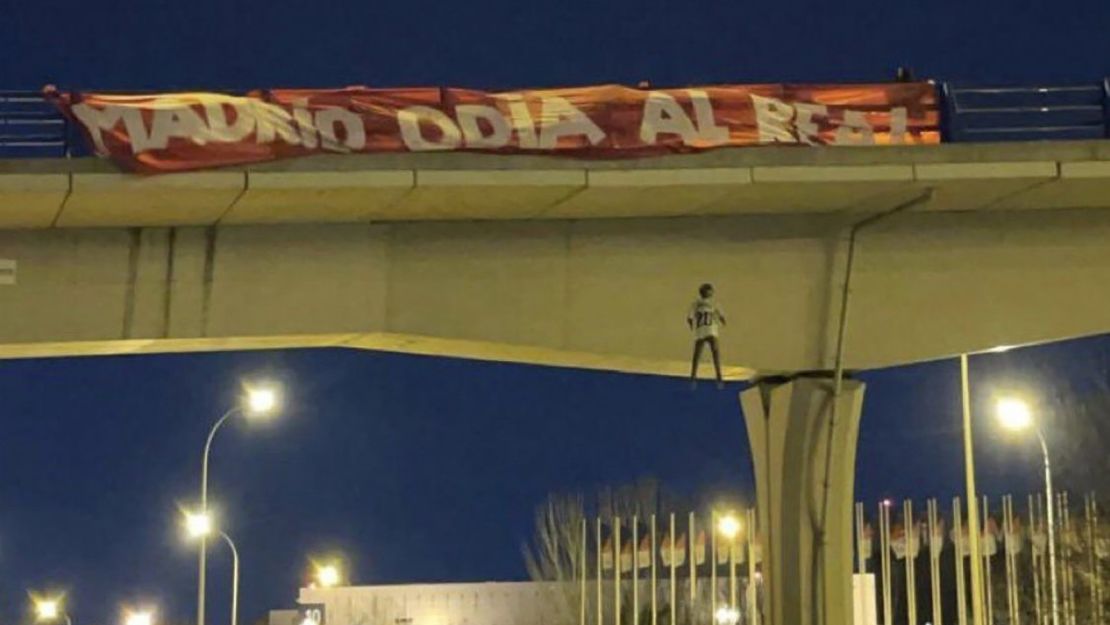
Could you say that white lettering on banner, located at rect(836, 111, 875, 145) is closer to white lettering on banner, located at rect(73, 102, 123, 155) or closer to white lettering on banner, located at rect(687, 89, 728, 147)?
white lettering on banner, located at rect(687, 89, 728, 147)

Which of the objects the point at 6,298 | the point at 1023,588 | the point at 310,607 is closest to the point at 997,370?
the point at 1023,588

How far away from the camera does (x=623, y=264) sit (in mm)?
20031

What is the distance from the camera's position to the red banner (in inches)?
699

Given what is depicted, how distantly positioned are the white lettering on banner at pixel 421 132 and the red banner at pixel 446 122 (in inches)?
0.4

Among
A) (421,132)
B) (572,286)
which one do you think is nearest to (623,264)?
(572,286)

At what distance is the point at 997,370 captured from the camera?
82.9m

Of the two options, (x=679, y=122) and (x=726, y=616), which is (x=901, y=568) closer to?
(x=726, y=616)

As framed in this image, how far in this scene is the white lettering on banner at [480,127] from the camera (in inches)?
Result: 729

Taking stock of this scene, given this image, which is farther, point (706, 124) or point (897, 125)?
point (897, 125)

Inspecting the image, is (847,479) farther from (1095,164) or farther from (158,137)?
(158,137)

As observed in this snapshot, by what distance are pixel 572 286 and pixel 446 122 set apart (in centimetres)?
256

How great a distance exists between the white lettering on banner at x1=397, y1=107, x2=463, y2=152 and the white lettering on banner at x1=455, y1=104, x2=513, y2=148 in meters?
0.10

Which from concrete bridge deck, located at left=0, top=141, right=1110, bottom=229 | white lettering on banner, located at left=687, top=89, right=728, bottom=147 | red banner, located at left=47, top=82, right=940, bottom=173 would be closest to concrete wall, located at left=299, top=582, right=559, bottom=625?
concrete bridge deck, located at left=0, top=141, right=1110, bottom=229

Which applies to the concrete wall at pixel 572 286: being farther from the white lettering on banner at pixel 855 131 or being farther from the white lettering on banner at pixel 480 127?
the white lettering on banner at pixel 480 127
